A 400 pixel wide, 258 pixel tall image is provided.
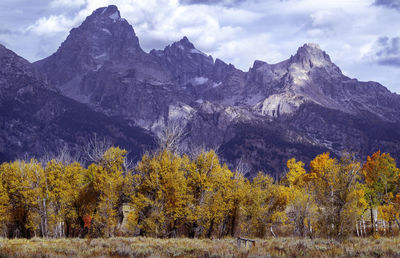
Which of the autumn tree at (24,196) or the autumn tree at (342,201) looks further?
the autumn tree at (24,196)

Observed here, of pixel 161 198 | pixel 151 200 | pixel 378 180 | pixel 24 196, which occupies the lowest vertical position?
pixel 151 200

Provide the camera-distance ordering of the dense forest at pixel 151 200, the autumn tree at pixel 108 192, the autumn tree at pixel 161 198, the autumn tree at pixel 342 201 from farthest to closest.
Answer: the autumn tree at pixel 108 192
the dense forest at pixel 151 200
the autumn tree at pixel 161 198
the autumn tree at pixel 342 201

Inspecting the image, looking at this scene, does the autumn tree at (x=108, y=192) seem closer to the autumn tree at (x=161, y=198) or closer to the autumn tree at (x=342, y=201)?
the autumn tree at (x=161, y=198)

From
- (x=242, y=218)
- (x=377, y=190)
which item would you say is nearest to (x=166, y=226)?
(x=242, y=218)

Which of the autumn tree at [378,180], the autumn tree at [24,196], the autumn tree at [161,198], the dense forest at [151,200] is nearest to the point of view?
the autumn tree at [161,198]

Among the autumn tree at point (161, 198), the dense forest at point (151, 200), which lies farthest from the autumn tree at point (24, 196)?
the autumn tree at point (161, 198)

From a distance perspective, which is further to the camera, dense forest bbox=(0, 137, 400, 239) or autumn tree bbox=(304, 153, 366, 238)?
dense forest bbox=(0, 137, 400, 239)

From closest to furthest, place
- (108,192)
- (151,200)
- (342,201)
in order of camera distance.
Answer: (342,201)
(151,200)
(108,192)

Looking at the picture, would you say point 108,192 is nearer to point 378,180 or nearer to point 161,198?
point 161,198

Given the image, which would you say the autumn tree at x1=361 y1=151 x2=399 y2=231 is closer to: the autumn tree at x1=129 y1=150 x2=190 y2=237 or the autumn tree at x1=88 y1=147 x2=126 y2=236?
the autumn tree at x1=129 y1=150 x2=190 y2=237

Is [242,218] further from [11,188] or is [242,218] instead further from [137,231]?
[11,188]

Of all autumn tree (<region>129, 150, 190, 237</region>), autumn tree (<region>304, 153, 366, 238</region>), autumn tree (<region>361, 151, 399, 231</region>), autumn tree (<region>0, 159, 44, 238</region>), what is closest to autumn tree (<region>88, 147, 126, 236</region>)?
autumn tree (<region>129, 150, 190, 237</region>)

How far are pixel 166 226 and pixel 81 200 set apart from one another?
49.8 feet

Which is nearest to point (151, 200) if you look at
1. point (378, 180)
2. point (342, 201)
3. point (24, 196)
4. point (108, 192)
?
point (108, 192)
